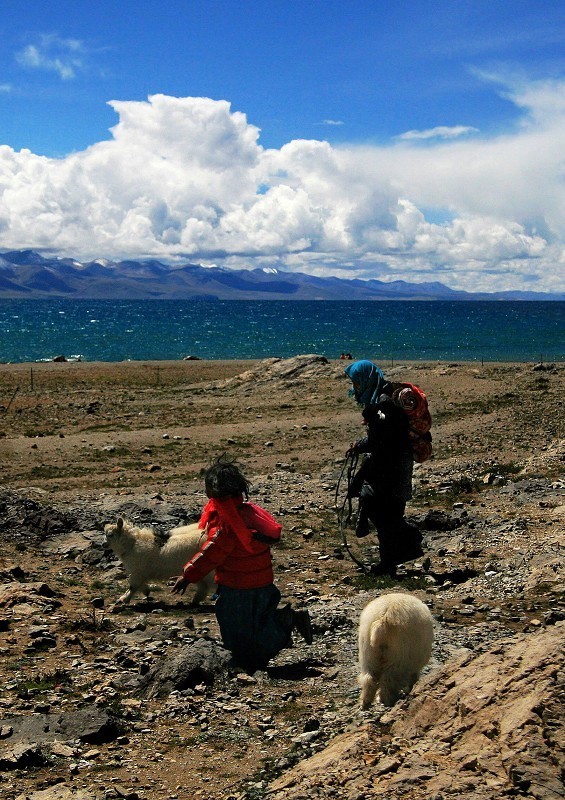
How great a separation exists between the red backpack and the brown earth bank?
1.67m

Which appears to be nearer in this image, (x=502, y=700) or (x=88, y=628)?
(x=502, y=700)

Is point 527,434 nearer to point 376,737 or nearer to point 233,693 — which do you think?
point 233,693

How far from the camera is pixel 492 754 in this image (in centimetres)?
412

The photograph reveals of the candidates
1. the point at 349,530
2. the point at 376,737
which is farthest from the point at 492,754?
the point at 349,530

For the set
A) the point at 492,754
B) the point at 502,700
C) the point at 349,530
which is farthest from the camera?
the point at 349,530

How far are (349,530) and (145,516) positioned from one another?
339cm

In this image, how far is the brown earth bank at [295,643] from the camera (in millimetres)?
4531

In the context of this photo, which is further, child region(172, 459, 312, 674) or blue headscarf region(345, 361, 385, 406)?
blue headscarf region(345, 361, 385, 406)

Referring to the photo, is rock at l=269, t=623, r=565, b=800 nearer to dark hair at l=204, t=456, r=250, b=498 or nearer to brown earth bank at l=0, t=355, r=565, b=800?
brown earth bank at l=0, t=355, r=565, b=800

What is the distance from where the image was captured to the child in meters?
7.10

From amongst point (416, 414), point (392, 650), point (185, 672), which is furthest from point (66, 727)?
point (416, 414)

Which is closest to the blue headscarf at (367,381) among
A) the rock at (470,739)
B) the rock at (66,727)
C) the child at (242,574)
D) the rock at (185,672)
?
the child at (242,574)

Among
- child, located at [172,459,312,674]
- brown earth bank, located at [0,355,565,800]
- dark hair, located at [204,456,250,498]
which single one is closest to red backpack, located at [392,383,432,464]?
brown earth bank, located at [0,355,565,800]

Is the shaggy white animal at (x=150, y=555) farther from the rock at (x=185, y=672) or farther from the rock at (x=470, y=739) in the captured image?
the rock at (x=470, y=739)
